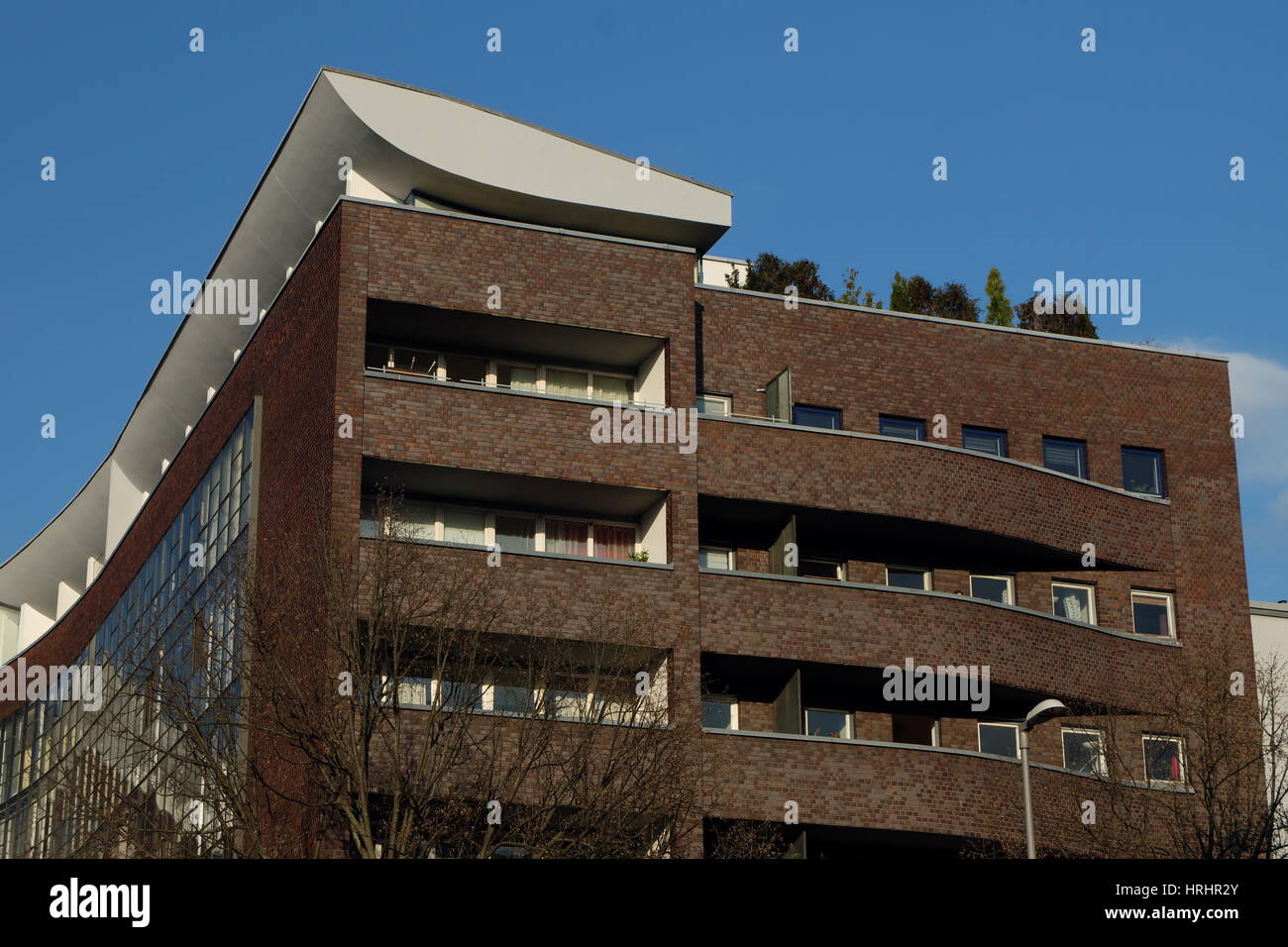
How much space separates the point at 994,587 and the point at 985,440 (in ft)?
10.9

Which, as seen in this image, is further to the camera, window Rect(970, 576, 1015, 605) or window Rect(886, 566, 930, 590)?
window Rect(970, 576, 1015, 605)

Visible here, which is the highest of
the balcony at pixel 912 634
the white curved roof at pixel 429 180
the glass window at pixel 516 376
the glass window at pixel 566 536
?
the white curved roof at pixel 429 180

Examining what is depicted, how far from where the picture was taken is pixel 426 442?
35812 mm

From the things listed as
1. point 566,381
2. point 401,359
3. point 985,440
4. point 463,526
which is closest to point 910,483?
point 985,440

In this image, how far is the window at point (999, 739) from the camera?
39781 mm

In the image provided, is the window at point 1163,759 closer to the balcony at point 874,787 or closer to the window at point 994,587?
the balcony at point 874,787

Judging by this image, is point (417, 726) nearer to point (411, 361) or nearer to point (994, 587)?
point (411, 361)

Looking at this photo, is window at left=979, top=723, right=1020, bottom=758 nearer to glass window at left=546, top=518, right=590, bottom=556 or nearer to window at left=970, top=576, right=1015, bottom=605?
window at left=970, top=576, right=1015, bottom=605

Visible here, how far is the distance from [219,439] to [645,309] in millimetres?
10641

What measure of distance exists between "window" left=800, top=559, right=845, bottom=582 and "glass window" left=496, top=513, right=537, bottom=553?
5.65m

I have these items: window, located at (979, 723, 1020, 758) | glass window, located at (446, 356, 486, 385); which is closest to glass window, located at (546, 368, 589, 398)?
glass window, located at (446, 356, 486, 385)

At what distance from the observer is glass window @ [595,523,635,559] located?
38.2 m

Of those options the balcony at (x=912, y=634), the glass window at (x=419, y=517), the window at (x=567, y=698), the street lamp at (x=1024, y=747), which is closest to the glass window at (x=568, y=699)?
the window at (x=567, y=698)

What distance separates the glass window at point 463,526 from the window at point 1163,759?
47.2 ft
